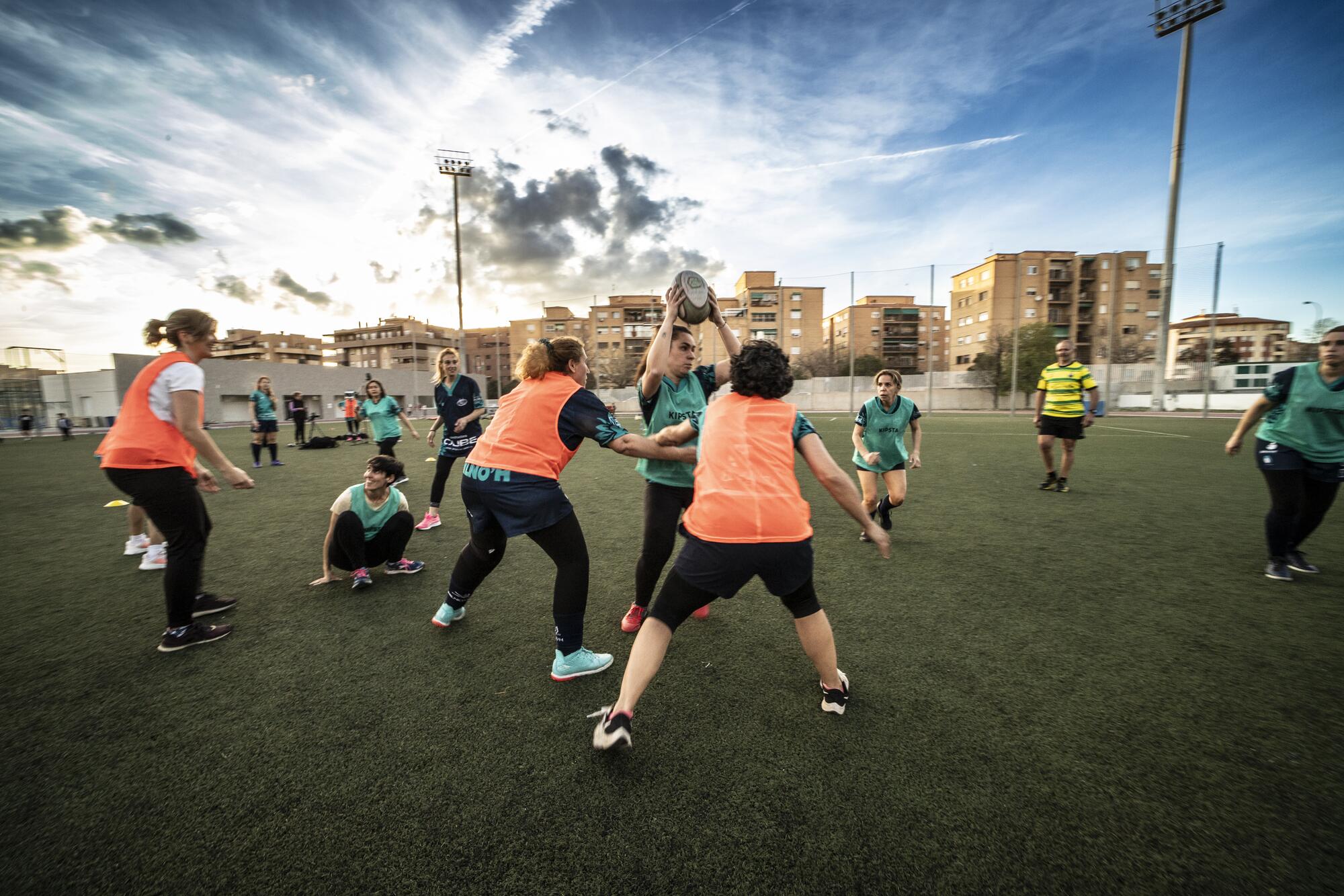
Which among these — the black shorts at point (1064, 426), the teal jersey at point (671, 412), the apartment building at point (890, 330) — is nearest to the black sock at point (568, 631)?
the teal jersey at point (671, 412)

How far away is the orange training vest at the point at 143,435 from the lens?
3.02 metres

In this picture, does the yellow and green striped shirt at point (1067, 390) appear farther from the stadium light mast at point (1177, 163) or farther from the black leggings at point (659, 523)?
the stadium light mast at point (1177, 163)

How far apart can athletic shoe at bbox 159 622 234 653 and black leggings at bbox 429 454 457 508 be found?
2.77m

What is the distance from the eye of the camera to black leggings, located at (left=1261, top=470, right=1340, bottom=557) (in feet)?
13.0

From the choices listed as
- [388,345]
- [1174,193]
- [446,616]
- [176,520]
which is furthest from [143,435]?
[388,345]

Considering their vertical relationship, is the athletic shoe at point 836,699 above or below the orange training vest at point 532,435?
below

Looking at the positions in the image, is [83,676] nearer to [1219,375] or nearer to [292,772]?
[292,772]

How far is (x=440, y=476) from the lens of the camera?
20.5ft

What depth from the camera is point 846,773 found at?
2057 millimetres

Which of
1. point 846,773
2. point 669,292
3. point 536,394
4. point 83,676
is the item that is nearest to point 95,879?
point 83,676

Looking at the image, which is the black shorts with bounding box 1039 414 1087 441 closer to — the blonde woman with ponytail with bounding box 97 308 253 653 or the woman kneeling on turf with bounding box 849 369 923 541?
the woman kneeling on turf with bounding box 849 369 923 541

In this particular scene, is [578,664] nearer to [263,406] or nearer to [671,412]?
[671,412]

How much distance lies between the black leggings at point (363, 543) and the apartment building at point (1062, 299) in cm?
6131

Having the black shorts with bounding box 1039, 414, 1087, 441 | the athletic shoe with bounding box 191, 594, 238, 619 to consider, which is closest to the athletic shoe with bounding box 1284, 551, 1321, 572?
the black shorts with bounding box 1039, 414, 1087, 441
